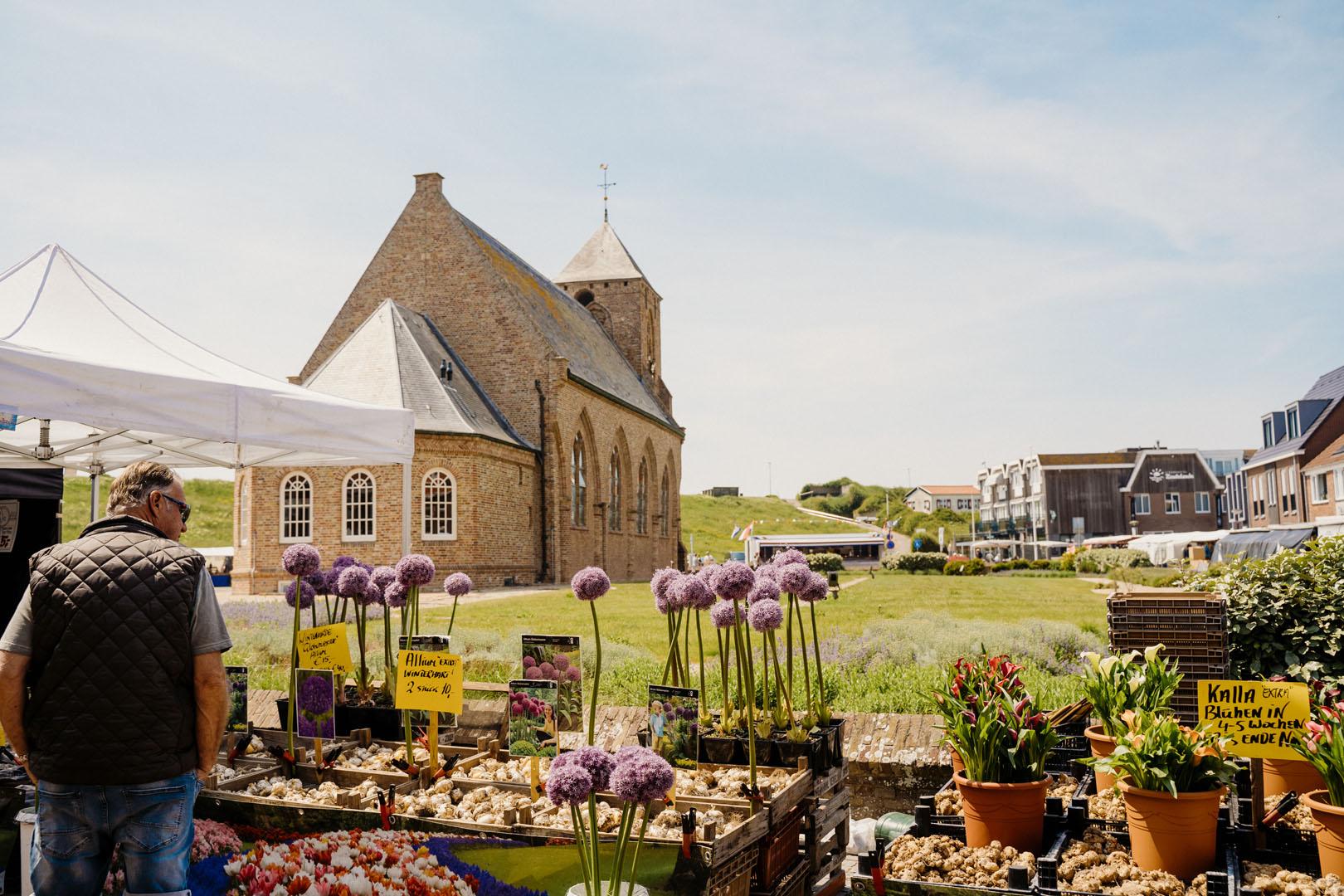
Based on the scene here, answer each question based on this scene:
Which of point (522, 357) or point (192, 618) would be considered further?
point (522, 357)

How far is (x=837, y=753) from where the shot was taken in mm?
5316

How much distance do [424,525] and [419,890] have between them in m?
25.8

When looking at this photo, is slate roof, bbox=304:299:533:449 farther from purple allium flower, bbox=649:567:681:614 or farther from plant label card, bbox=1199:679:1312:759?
plant label card, bbox=1199:679:1312:759

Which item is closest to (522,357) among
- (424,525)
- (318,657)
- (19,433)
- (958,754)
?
(424,525)

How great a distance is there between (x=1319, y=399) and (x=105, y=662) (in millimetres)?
52287

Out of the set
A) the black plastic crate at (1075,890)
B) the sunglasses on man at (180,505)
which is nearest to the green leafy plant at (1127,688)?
the black plastic crate at (1075,890)

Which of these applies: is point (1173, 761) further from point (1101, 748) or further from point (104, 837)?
point (104, 837)

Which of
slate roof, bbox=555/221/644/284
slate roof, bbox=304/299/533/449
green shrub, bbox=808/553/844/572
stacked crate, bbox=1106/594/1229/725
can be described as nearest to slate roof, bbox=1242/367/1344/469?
green shrub, bbox=808/553/844/572

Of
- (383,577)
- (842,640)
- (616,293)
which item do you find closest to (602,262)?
(616,293)

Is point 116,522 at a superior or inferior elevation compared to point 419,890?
superior

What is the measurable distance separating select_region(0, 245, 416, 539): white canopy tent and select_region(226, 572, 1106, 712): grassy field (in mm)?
3544

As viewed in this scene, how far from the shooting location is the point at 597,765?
2834 millimetres

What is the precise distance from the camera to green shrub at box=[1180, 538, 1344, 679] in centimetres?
575

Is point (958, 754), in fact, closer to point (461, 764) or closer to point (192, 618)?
point (461, 764)
